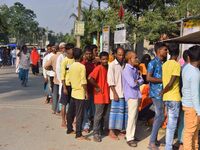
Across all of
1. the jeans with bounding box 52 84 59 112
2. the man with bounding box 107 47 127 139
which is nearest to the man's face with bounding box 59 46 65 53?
the jeans with bounding box 52 84 59 112

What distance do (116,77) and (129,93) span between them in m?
0.48

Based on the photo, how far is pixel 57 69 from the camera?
371 inches

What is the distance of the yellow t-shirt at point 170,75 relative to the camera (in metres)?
6.40

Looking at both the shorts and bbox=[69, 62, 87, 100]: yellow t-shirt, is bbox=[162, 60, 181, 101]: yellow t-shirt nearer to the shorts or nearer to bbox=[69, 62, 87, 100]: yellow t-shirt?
bbox=[69, 62, 87, 100]: yellow t-shirt

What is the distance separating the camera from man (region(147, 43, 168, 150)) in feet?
22.7

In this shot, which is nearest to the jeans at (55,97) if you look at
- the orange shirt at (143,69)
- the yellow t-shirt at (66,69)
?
the yellow t-shirt at (66,69)

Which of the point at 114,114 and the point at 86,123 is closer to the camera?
the point at 114,114

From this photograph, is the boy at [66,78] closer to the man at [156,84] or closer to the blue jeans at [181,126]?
the man at [156,84]

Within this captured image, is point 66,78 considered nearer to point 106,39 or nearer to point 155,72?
point 155,72

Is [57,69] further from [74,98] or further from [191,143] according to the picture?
[191,143]

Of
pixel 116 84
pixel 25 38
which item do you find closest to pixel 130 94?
pixel 116 84

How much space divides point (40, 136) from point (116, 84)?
5.88 ft

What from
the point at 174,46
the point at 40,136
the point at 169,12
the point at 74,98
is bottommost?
the point at 40,136

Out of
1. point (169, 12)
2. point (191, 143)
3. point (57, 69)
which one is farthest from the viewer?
point (169, 12)
